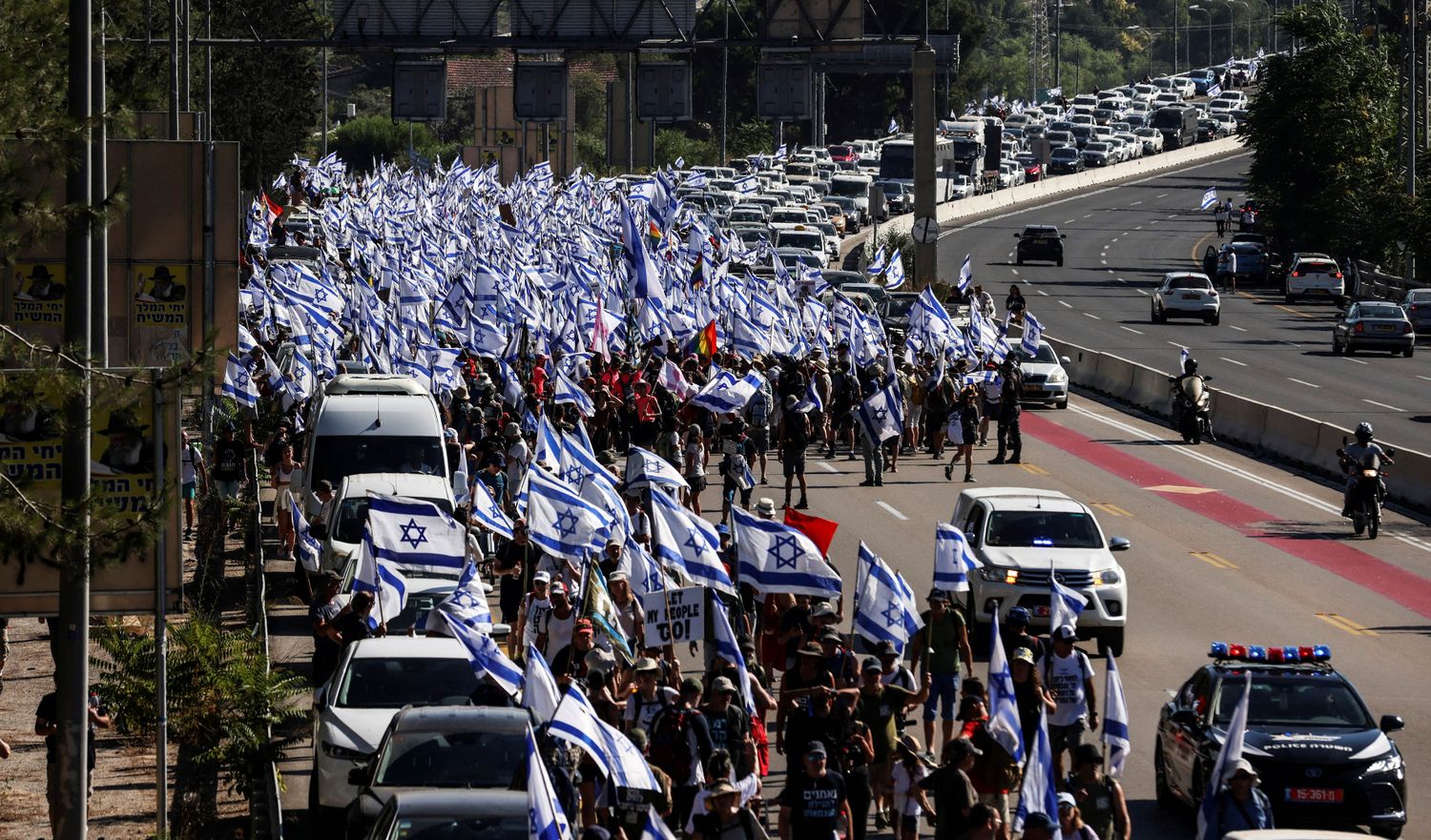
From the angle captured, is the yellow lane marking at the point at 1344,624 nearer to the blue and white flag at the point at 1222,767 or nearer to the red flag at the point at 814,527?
the red flag at the point at 814,527

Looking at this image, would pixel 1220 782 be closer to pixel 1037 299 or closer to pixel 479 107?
pixel 1037 299

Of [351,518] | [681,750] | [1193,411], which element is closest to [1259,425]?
[1193,411]

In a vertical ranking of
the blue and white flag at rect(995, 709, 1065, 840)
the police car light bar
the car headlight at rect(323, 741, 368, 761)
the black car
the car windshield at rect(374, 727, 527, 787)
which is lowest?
the car headlight at rect(323, 741, 368, 761)

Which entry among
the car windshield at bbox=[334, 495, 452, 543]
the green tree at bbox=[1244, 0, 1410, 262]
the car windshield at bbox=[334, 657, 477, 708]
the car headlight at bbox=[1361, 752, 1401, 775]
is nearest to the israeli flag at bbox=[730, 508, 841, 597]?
the car windshield at bbox=[334, 657, 477, 708]

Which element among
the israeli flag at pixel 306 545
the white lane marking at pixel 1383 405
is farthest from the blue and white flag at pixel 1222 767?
the white lane marking at pixel 1383 405

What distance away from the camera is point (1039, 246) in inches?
3179

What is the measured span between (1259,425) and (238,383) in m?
17.4

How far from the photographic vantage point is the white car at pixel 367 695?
16656 mm

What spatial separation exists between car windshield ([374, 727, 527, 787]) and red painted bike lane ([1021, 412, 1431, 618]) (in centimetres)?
1379

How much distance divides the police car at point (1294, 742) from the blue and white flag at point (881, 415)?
1632cm

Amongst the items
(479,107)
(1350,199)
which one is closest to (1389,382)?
(1350,199)

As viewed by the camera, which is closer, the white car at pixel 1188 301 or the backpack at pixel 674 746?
the backpack at pixel 674 746

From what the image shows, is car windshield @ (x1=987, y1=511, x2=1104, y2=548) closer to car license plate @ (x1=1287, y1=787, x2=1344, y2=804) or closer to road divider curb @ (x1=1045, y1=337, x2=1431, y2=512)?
car license plate @ (x1=1287, y1=787, x2=1344, y2=804)

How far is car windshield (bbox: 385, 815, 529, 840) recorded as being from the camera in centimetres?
1312
